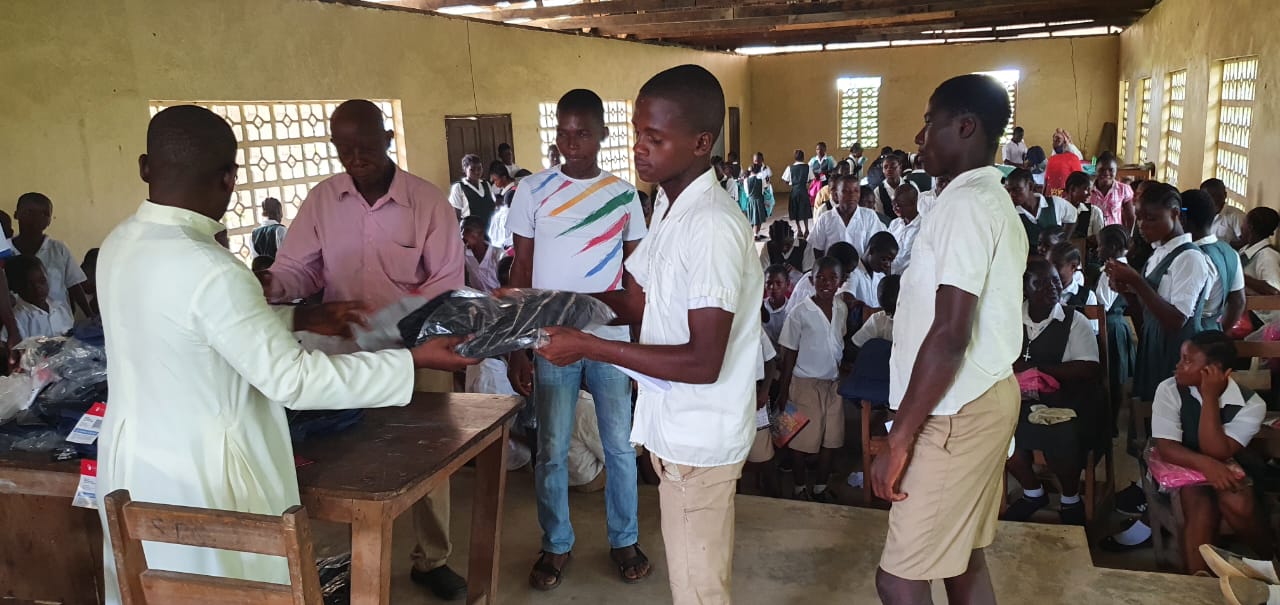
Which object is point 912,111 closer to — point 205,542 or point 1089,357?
point 1089,357

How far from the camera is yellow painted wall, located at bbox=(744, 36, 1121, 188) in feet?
55.1

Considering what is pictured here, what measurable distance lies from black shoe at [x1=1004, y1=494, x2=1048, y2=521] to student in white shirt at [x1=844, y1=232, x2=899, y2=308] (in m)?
1.47

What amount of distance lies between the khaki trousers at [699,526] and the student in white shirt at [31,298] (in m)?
4.27

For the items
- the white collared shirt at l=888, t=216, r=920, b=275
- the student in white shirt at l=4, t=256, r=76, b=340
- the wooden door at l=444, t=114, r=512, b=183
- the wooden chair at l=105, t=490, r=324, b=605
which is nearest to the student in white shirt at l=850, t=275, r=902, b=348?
the white collared shirt at l=888, t=216, r=920, b=275

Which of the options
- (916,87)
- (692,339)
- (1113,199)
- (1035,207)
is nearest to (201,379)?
(692,339)

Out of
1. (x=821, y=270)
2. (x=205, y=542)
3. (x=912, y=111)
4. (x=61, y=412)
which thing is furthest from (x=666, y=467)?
(x=912, y=111)

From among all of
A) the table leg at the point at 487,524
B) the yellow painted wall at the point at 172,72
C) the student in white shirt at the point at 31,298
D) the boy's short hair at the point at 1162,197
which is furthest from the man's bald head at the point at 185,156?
the yellow painted wall at the point at 172,72

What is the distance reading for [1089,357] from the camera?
3.69m

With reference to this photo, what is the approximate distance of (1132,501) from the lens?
367 centimetres

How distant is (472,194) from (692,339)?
279 inches

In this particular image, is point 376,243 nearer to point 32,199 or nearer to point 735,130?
point 32,199

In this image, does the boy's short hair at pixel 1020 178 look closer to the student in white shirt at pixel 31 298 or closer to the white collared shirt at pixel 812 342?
the white collared shirt at pixel 812 342

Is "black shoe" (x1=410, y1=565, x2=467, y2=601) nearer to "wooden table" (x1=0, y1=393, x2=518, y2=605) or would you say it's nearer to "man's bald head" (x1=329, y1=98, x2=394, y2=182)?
"wooden table" (x1=0, y1=393, x2=518, y2=605)

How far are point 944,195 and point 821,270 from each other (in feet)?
7.74
